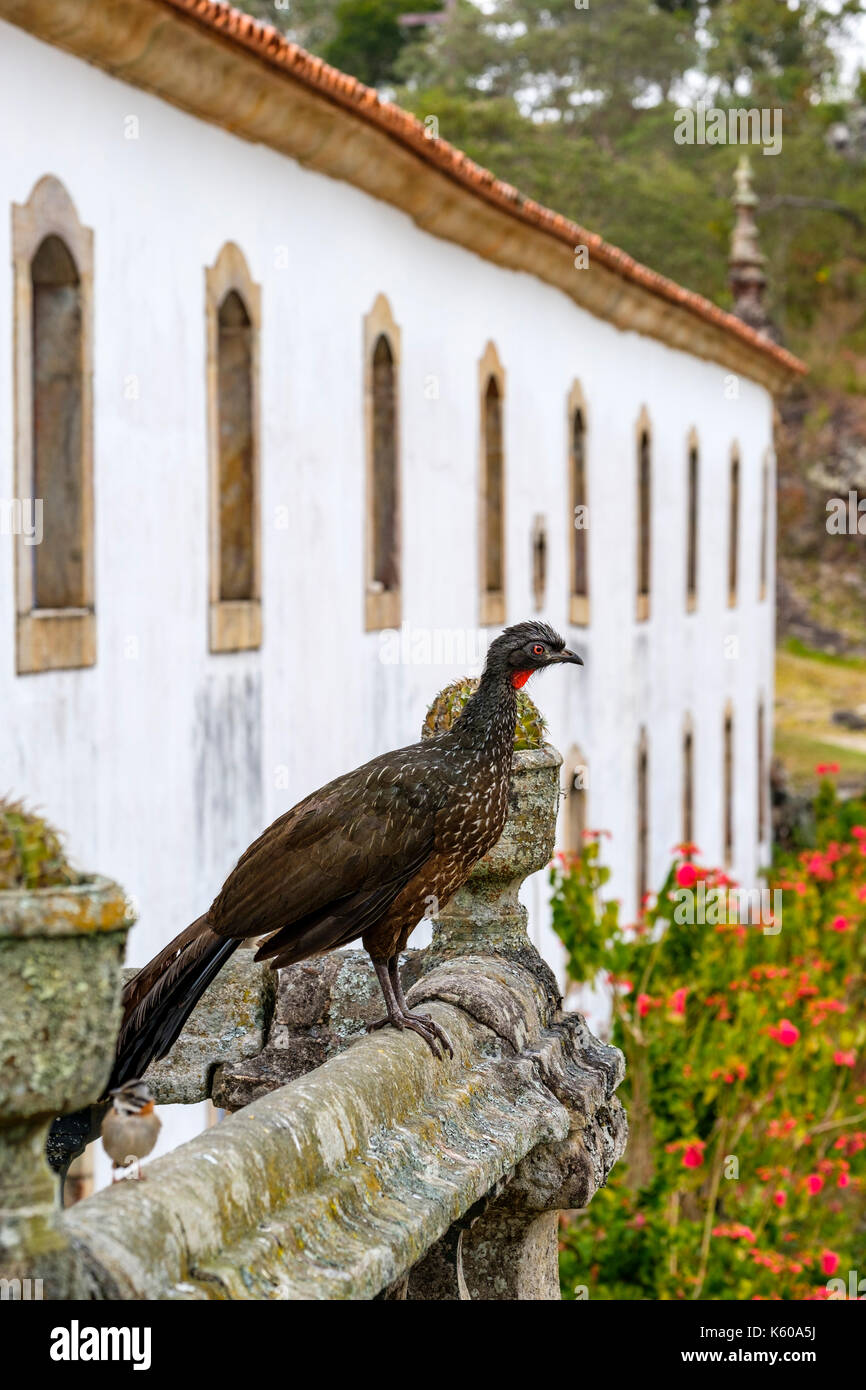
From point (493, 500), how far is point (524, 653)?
13353 millimetres

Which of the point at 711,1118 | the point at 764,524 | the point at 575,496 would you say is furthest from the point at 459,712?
the point at 764,524

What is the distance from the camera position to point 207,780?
11.5 meters

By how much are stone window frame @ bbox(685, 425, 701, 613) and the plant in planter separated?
75.0ft

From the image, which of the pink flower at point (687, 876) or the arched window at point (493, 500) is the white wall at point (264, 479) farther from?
the pink flower at point (687, 876)

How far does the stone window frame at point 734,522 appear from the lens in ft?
91.4

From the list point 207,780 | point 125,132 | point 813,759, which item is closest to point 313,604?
point 207,780

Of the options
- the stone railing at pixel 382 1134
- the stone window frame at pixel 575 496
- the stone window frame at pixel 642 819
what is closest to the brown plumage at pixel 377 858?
the stone railing at pixel 382 1134

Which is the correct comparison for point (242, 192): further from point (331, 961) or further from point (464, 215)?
point (331, 961)

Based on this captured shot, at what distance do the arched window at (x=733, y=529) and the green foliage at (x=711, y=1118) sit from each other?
1378 centimetres

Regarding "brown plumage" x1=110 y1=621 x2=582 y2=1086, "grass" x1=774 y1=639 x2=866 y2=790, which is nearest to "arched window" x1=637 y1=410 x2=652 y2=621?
"grass" x1=774 y1=639 x2=866 y2=790

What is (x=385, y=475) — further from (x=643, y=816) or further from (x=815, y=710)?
(x=815, y=710)

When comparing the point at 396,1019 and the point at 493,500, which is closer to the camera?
the point at 396,1019

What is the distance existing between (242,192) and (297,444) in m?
1.57

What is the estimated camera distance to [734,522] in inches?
1120
